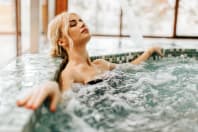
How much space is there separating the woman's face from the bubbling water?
1.30ft

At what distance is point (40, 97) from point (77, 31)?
3.78 feet

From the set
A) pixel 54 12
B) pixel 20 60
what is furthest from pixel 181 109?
pixel 54 12

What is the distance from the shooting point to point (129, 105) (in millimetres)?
2514

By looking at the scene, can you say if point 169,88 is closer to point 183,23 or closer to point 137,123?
point 137,123

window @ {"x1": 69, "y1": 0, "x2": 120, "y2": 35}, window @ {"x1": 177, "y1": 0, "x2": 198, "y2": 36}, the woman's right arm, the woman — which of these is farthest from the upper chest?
window @ {"x1": 177, "y1": 0, "x2": 198, "y2": 36}

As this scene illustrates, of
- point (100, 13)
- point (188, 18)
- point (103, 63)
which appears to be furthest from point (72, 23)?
point (188, 18)

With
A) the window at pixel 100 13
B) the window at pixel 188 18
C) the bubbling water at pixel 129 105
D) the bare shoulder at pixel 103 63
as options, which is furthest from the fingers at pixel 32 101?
the window at pixel 188 18

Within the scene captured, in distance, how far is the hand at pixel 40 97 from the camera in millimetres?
1607

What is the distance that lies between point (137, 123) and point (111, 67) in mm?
1259

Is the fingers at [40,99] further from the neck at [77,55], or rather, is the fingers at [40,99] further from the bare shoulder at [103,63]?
the bare shoulder at [103,63]

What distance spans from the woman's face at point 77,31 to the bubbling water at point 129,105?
40 centimetres

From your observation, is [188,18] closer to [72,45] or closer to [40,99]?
[72,45]

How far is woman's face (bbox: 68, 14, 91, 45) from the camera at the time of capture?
2.67m

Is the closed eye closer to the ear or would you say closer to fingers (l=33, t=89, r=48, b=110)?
the ear
